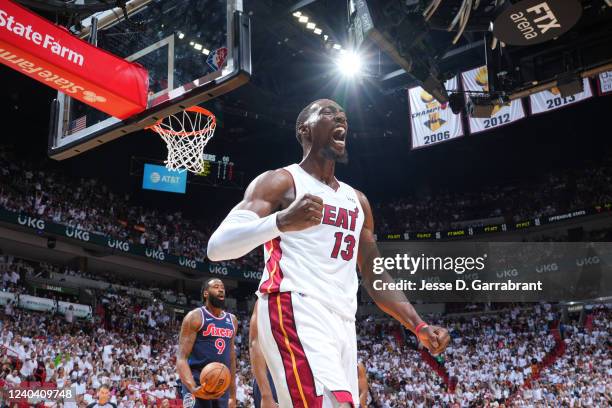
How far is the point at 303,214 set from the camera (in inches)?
93.4

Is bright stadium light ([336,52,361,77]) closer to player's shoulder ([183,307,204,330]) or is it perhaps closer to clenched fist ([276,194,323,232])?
player's shoulder ([183,307,204,330])

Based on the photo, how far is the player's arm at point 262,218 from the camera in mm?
2389

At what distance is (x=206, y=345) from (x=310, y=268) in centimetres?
340

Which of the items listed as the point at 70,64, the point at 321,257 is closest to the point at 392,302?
the point at 321,257

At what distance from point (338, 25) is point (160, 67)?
11.5 meters

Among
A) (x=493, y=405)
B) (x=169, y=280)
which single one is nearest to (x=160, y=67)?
(x=493, y=405)

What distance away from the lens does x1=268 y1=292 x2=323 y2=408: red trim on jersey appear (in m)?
2.61

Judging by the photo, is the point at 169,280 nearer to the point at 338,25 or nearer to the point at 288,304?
the point at 338,25

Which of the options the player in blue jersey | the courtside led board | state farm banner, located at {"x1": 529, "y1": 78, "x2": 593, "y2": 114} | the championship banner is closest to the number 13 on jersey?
the player in blue jersey

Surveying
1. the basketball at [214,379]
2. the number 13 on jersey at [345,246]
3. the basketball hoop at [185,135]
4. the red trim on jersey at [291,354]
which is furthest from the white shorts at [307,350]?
the basketball hoop at [185,135]

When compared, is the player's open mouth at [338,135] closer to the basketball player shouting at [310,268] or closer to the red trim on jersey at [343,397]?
the basketball player shouting at [310,268]

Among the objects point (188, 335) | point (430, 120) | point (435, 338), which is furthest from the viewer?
point (430, 120)

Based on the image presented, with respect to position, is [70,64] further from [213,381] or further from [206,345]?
[213,381]

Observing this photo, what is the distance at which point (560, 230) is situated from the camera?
25.5 meters
